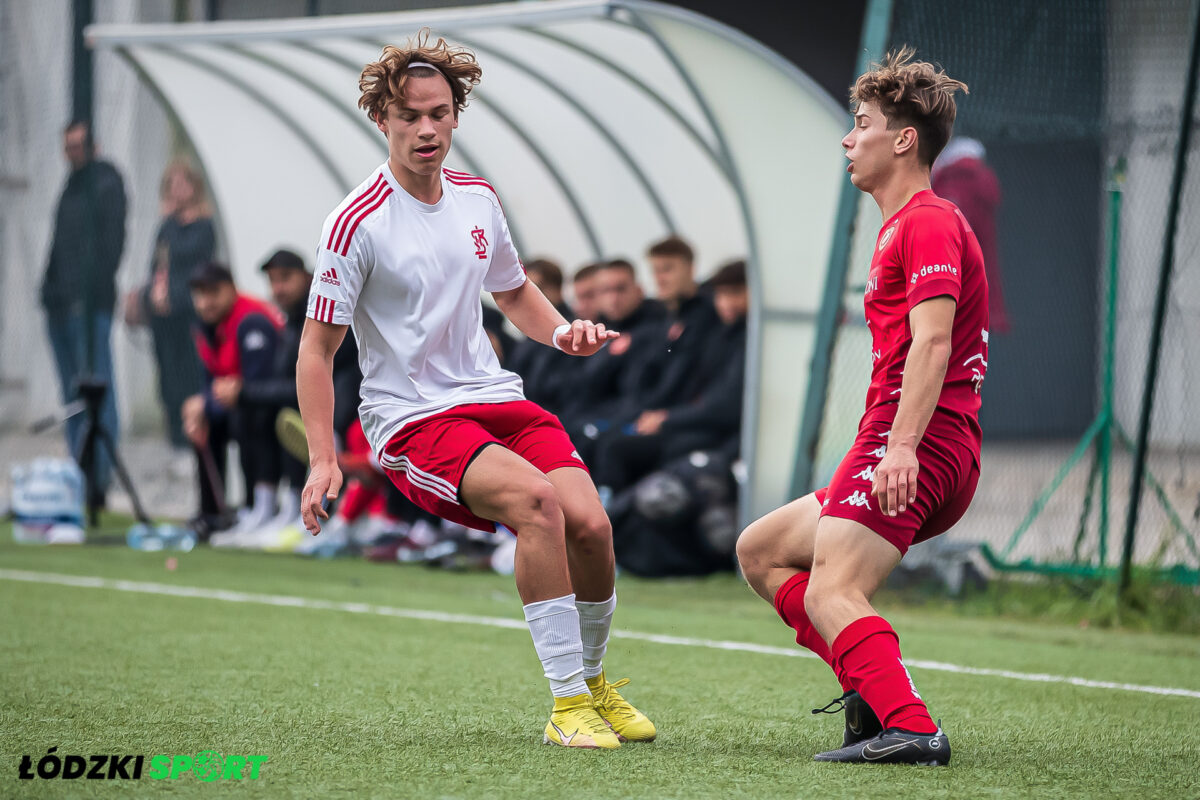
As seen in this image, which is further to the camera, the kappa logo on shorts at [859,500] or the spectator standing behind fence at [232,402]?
the spectator standing behind fence at [232,402]

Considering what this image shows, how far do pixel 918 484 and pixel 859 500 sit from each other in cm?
16

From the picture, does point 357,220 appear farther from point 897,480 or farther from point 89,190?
point 89,190

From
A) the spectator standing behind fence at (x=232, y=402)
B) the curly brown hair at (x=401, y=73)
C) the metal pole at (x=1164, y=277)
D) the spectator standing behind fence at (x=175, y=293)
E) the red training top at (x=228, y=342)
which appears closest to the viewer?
the curly brown hair at (x=401, y=73)

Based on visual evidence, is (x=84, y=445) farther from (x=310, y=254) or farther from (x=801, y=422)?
(x=801, y=422)

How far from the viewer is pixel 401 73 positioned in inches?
164

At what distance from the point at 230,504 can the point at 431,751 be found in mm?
8736

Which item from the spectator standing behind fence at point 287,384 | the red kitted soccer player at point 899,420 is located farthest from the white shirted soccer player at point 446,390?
the spectator standing behind fence at point 287,384

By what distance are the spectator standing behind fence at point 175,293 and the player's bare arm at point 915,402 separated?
9.52m

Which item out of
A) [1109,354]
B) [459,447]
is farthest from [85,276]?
[459,447]

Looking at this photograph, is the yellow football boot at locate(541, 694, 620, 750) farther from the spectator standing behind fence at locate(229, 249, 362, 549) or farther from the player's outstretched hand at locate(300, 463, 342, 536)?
the spectator standing behind fence at locate(229, 249, 362, 549)

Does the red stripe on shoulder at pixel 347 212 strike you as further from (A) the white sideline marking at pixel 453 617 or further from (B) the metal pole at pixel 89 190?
(B) the metal pole at pixel 89 190

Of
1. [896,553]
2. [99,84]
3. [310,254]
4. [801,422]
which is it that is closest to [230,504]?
[310,254]

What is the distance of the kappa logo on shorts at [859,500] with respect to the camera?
3.80 metres

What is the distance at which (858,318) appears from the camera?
8.30 m
